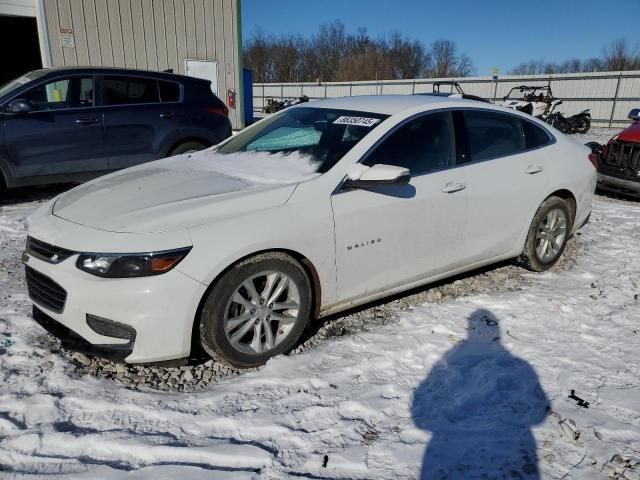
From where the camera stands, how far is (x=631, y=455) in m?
2.28

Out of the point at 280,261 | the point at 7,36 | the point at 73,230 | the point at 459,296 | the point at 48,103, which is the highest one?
the point at 7,36

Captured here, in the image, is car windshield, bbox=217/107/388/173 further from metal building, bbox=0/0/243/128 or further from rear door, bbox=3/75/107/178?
metal building, bbox=0/0/243/128

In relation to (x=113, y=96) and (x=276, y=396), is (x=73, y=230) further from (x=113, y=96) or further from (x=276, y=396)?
(x=113, y=96)

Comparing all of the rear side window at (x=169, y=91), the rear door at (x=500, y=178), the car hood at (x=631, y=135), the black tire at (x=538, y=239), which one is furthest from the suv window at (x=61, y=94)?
the car hood at (x=631, y=135)

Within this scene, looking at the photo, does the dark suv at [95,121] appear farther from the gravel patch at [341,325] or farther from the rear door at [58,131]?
the gravel patch at [341,325]

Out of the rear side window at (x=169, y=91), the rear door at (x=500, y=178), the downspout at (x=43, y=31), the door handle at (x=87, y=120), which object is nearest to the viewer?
the rear door at (x=500, y=178)

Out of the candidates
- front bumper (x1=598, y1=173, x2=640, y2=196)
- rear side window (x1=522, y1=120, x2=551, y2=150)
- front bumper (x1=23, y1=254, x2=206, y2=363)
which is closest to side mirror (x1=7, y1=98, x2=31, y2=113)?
front bumper (x1=23, y1=254, x2=206, y2=363)

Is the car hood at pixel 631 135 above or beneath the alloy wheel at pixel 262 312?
above

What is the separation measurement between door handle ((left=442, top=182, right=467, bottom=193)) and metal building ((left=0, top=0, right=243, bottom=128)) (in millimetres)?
10411

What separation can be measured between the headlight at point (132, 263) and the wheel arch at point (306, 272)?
25 centimetres

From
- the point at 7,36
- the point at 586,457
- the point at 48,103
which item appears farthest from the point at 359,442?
the point at 7,36

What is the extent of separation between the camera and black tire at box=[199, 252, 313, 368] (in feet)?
8.66

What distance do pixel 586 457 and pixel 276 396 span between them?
151 cm

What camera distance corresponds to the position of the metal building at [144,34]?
10.6 metres
